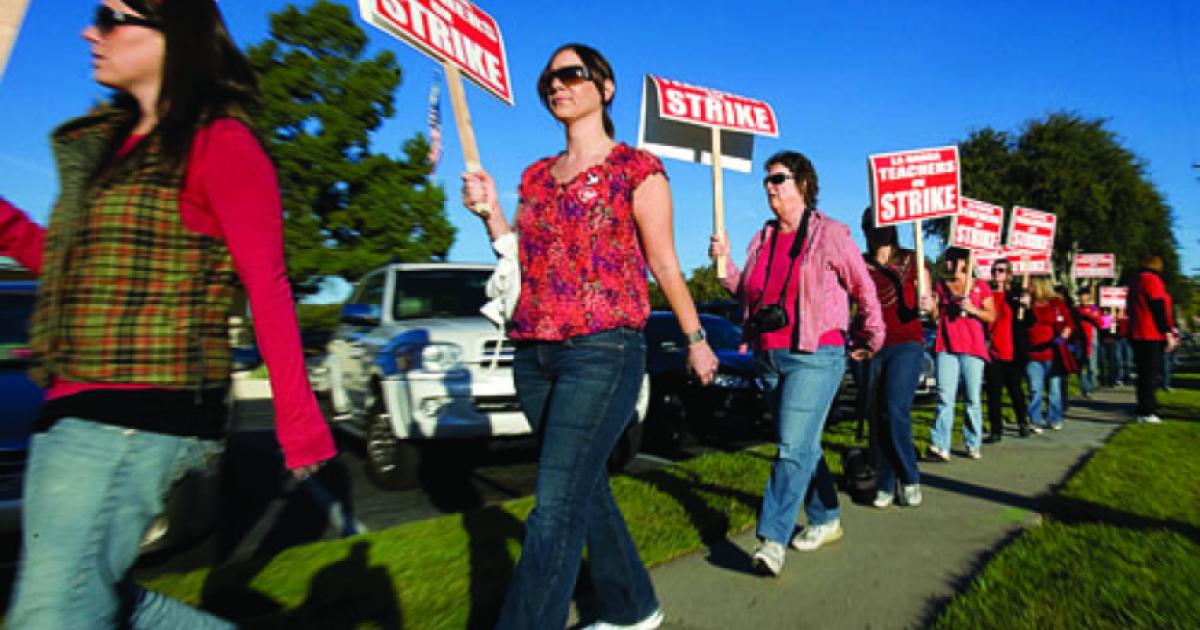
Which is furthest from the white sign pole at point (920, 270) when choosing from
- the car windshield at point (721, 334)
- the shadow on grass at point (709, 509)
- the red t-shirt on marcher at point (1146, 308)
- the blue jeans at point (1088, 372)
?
the blue jeans at point (1088, 372)

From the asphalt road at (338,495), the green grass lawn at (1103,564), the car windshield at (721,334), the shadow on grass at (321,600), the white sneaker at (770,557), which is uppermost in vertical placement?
the car windshield at (721,334)

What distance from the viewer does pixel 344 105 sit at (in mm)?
30297

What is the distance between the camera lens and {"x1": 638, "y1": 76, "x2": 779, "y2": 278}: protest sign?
17.2 feet

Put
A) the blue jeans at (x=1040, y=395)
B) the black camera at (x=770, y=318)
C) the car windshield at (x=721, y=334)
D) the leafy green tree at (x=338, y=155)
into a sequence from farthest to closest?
the leafy green tree at (x=338, y=155), the car windshield at (x=721, y=334), the blue jeans at (x=1040, y=395), the black camera at (x=770, y=318)

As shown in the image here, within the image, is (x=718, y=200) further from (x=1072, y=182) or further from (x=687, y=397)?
(x=1072, y=182)

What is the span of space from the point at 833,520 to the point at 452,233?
29.4 metres

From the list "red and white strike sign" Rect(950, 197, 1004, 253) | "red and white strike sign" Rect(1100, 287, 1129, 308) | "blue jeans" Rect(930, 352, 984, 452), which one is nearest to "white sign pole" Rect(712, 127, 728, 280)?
"blue jeans" Rect(930, 352, 984, 452)

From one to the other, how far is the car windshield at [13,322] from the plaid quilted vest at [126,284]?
13.1 ft

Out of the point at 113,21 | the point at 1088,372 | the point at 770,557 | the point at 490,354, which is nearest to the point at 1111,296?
the point at 1088,372

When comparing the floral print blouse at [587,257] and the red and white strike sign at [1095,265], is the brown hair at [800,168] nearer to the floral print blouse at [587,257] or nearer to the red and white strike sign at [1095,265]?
the floral print blouse at [587,257]

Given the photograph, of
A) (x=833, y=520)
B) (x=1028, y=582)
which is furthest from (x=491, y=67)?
(x=1028, y=582)

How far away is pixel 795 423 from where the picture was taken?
147 inches

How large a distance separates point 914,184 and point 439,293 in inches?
175

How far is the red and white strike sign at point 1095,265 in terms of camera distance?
19.7 meters
